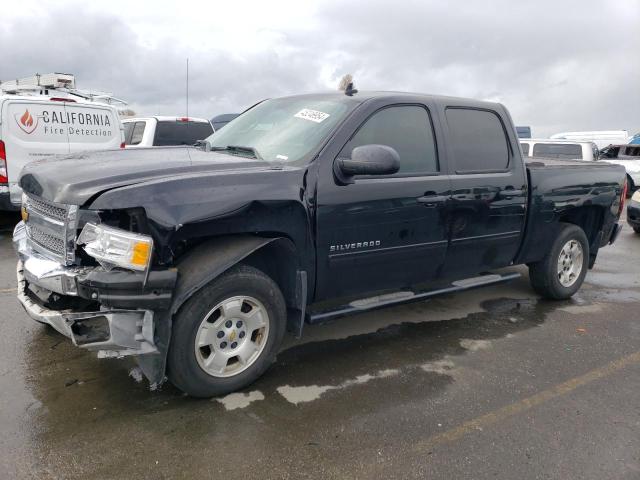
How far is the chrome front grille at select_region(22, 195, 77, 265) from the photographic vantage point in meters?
2.87

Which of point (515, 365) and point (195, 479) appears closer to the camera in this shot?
point (195, 479)

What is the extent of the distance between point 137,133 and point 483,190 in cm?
823

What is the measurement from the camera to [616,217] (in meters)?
5.84

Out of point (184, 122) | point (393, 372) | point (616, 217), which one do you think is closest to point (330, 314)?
point (393, 372)

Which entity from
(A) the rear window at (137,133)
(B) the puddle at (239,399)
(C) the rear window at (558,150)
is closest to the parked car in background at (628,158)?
(C) the rear window at (558,150)

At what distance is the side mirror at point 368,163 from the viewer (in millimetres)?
3369

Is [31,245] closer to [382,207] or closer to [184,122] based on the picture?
[382,207]

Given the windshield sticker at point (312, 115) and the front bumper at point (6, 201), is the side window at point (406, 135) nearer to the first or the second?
the windshield sticker at point (312, 115)

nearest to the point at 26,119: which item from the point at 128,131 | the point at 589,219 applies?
the point at 128,131

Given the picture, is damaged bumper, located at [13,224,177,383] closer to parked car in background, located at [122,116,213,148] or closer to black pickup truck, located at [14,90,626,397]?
black pickup truck, located at [14,90,626,397]

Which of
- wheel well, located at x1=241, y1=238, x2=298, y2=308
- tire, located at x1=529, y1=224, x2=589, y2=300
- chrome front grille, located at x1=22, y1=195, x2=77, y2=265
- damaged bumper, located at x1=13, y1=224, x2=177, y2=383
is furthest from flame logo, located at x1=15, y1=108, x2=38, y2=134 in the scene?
tire, located at x1=529, y1=224, x2=589, y2=300

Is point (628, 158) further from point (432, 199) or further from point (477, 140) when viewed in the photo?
point (432, 199)

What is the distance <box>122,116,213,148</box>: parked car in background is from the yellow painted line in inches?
315

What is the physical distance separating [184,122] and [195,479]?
907cm
